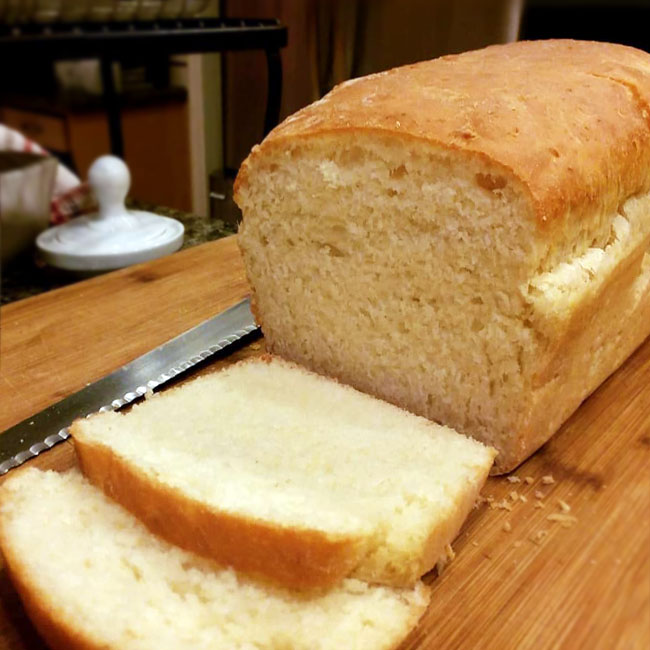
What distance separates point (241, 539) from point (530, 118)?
3.61ft

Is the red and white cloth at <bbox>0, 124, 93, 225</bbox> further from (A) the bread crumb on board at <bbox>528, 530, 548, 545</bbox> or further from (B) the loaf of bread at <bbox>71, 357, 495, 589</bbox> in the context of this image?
(A) the bread crumb on board at <bbox>528, 530, 548, 545</bbox>

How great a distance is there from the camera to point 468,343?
5.57ft

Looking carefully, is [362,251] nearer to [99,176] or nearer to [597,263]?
[597,263]

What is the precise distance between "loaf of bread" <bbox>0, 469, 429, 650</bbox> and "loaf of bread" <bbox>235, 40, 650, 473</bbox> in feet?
1.97

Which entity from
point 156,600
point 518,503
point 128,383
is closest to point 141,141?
point 128,383

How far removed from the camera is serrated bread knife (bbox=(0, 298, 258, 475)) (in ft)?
5.90

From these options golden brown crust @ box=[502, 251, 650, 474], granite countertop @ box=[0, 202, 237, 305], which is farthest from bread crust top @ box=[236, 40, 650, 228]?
granite countertop @ box=[0, 202, 237, 305]

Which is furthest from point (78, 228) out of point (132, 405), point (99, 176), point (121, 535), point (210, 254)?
point (121, 535)

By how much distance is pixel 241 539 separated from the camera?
133cm

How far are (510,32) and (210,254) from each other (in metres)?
1.50

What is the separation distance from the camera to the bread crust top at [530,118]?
1.52 metres

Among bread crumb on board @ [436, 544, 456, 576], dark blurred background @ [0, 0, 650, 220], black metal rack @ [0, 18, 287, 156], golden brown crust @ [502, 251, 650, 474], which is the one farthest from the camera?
dark blurred background @ [0, 0, 650, 220]

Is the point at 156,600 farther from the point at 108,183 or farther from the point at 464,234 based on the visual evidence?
the point at 108,183

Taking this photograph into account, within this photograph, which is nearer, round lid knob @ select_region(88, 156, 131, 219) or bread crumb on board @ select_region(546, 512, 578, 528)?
bread crumb on board @ select_region(546, 512, 578, 528)
